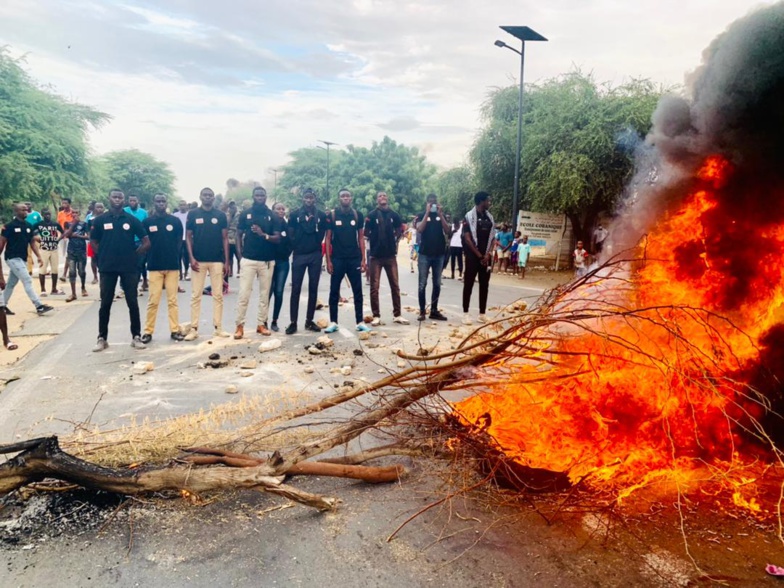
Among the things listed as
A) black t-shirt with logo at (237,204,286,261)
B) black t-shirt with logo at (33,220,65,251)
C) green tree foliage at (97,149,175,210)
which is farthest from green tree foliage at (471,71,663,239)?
green tree foliage at (97,149,175,210)

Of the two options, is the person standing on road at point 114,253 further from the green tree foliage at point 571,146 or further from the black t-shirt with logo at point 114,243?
the green tree foliage at point 571,146

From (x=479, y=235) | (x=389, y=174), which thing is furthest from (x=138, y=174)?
(x=479, y=235)

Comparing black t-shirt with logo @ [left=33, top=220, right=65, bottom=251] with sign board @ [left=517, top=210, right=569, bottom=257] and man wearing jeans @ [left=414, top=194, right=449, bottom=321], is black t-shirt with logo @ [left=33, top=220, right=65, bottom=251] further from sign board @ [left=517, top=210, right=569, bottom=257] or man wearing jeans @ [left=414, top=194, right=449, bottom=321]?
sign board @ [left=517, top=210, right=569, bottom=257]

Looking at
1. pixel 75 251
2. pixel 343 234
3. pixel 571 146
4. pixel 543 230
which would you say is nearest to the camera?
pixel 343 234

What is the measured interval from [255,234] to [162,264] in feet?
4.48

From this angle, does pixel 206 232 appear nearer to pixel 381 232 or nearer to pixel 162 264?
pixel 162 264

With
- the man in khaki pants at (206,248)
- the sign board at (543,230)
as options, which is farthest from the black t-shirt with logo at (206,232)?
the sign board at (543,230)

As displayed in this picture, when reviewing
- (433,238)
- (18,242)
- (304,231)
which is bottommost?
(18,242)

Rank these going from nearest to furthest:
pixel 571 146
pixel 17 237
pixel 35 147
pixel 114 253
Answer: pixel 114 253
pixel 17 237
pixel 571 146
pixel 35 147

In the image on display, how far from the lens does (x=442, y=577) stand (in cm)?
255

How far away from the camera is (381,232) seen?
856 centimetres

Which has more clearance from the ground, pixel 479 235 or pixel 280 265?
pixel 479 235

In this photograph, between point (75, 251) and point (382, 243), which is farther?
point (75, 251)

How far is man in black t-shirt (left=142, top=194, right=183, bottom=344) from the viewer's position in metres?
7.38
